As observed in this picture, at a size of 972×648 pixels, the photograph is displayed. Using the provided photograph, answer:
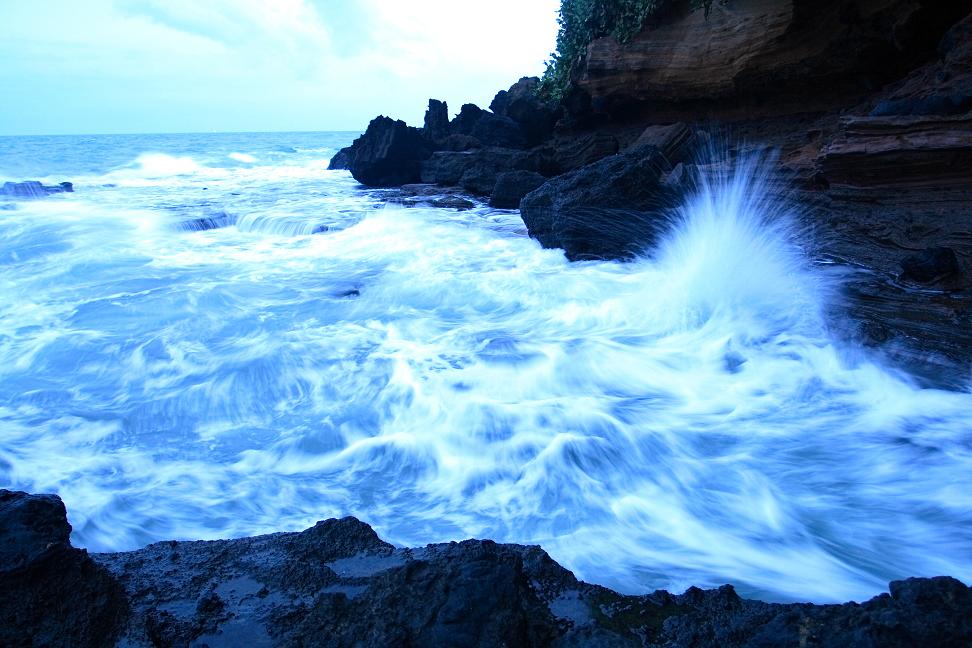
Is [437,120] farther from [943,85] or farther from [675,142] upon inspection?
[943,85]

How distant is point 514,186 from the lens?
12523 millimetres

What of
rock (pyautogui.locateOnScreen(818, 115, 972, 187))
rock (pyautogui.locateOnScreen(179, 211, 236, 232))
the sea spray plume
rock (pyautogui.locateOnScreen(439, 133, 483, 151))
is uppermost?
rock (pyautogui.locateOnScreen(818, 115, 972, 187))

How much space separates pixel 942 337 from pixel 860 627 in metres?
3.83

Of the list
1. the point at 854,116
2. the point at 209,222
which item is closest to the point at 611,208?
the point at 854,116

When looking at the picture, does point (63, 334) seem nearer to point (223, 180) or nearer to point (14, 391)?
point (14, 391)

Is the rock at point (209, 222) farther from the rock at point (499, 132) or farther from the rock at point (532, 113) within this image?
the rock at point (532, 113)

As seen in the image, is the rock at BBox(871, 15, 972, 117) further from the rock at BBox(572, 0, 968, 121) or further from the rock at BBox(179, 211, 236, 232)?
the rock at BBox(179, 211, 236, 232)

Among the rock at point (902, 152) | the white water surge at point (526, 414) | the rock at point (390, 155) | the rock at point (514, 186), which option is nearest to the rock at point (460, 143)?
the rock at point (390, 155)

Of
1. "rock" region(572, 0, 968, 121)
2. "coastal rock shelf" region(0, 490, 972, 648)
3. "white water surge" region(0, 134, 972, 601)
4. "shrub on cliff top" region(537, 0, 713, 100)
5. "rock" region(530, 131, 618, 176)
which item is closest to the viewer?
"coastal rock shelf" region(0, 490, 972, 648)

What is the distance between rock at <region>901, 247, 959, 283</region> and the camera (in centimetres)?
531

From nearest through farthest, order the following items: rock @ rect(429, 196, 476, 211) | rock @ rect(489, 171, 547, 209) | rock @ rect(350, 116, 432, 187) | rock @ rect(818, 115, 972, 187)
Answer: rock @ rect(818, 115, 972, 187) → rock @ rect(489, 171, 547, 209) → rock @ rect(429, 196, 476, 211) → rock @ rect(350, 116, 432, 187)

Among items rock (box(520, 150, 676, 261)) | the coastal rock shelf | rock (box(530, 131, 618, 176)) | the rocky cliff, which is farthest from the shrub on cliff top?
the coastal rock shelf

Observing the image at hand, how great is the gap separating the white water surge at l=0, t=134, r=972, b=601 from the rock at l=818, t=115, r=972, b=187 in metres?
0.83

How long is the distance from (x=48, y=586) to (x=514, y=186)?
11.3 m
